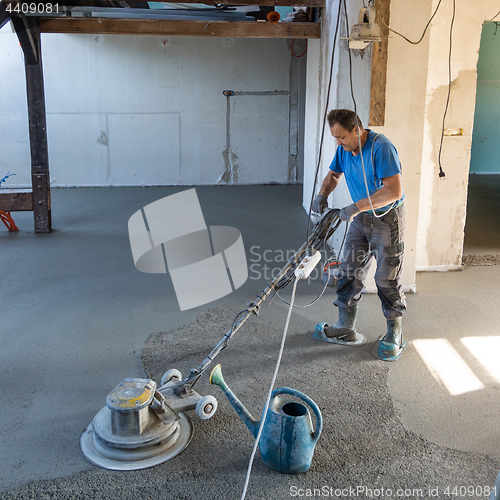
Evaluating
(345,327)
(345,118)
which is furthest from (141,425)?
(345,118)

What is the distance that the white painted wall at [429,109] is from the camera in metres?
4.18

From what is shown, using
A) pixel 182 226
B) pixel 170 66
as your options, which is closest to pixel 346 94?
pixel 182 226

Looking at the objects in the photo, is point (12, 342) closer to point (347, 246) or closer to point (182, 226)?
point (347, 246)

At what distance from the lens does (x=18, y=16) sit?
18.8 feet

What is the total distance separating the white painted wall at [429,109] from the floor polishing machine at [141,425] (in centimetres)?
203

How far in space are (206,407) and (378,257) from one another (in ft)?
4.89

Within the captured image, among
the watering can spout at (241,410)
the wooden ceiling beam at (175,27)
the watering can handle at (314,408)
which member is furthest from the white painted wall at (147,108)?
the watering can handle at (314,408)

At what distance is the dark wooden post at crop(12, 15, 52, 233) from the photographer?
19.4ft

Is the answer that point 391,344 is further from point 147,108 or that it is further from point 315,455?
point 147,108

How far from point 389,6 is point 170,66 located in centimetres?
571

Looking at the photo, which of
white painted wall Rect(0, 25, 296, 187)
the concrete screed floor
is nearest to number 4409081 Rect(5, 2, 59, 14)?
the concrete screed floor

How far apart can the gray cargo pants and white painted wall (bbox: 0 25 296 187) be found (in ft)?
20.4

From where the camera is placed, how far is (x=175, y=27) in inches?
245

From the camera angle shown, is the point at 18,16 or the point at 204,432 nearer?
the point at 204,432
